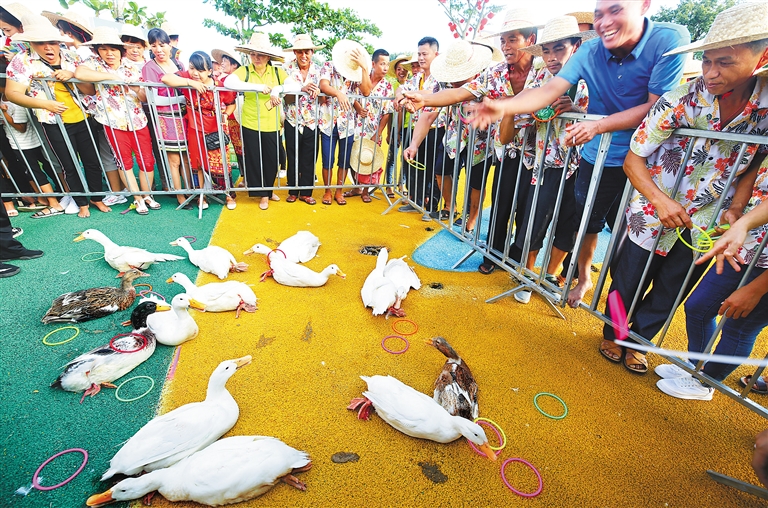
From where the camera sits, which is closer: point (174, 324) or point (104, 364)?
point (104, 364)

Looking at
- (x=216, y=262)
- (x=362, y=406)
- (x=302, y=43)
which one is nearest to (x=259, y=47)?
(x=302, y=43)

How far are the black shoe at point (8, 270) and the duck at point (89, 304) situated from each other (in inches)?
28.9

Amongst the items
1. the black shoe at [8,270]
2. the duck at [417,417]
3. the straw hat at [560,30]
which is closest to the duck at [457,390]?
the duck at [417,417]

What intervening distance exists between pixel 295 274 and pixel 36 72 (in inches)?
154

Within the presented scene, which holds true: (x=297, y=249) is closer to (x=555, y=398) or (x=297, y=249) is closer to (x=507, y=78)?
(x=507, y=78)

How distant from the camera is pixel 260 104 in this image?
5090mm

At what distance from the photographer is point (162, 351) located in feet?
8.07

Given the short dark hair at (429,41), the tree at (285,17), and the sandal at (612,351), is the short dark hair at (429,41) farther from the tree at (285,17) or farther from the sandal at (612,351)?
the tree at (285,17)

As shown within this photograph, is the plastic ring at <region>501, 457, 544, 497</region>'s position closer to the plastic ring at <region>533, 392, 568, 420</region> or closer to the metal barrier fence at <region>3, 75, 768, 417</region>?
the plastic ring at <region>533, 392, 568, 420</region>

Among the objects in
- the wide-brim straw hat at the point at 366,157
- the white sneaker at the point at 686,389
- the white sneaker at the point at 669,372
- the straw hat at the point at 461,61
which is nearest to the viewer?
the white sneaker at the point at 686,389

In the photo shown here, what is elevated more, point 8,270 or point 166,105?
point 166,105

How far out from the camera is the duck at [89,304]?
8.54 ft

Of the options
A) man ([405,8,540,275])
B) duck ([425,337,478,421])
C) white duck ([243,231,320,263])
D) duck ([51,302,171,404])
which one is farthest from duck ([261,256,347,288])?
man ([405,8,540,275])

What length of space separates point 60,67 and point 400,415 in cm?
A: 548
